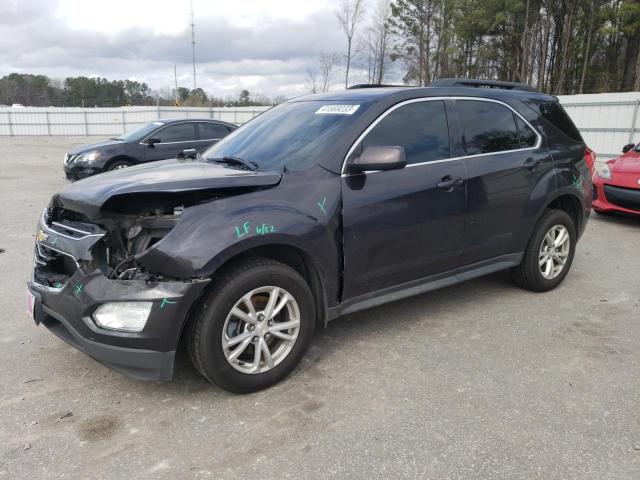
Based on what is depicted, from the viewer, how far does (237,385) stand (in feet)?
9.81

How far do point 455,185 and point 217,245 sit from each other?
199 centimetres

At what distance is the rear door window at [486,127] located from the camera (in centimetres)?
410

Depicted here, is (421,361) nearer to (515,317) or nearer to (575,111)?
(515,317)

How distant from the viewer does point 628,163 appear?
26.1ft

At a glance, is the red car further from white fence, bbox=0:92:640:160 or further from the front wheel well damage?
white fence, bbox=0:92:640:160

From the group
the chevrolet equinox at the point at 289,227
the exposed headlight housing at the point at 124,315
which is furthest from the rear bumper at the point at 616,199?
the exposed headlight housing at the point at 124,315

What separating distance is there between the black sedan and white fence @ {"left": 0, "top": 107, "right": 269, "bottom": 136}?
2403 cm

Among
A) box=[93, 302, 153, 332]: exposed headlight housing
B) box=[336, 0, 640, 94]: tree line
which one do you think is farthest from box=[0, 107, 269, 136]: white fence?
box=[93, 302, 153, 332]: exposed headlight housing

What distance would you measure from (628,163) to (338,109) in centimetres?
629

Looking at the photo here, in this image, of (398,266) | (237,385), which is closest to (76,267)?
(237,385)

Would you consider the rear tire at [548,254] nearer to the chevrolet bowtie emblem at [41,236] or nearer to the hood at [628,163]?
the hood at [628,163]

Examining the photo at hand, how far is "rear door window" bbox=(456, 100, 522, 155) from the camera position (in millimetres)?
4102

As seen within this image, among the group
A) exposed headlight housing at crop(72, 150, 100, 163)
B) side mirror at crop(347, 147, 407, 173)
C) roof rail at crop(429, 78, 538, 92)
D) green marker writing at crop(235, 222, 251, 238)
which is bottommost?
exposed headlight housing at crop(72, 150, 100, 163)

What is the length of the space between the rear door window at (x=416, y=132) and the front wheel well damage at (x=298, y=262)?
88cm
